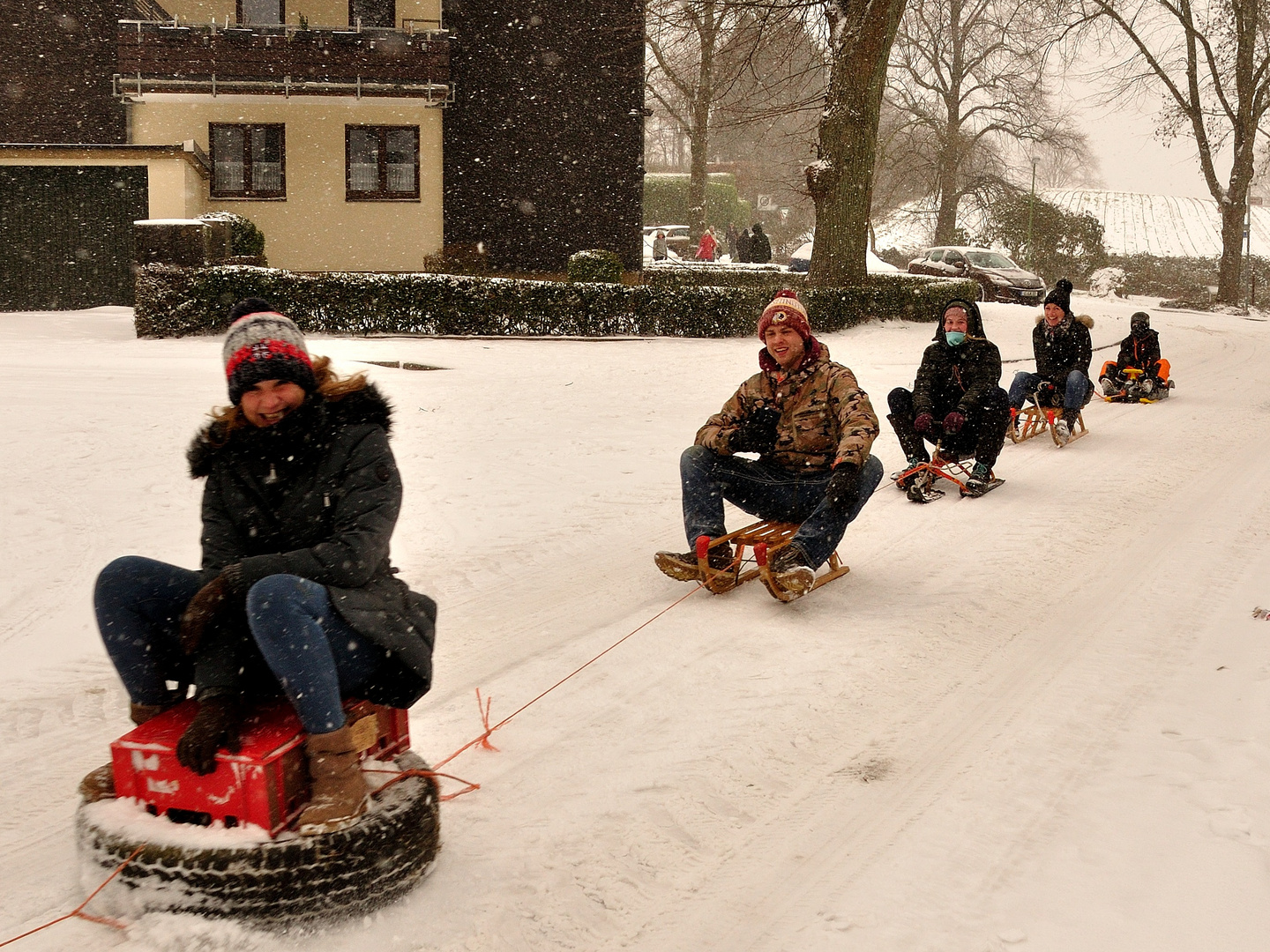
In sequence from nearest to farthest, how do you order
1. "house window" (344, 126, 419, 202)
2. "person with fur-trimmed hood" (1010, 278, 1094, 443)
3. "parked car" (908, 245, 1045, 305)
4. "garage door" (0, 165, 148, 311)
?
"person with fur-trimmed hood" (1010, 278, 1094, 443) < "garage door" (0, 165, 148, 311) < "house window" (344, 126, 419, 202) < "parked car" (908, 245, 1045, 305)

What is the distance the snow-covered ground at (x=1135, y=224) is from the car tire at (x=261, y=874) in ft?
145

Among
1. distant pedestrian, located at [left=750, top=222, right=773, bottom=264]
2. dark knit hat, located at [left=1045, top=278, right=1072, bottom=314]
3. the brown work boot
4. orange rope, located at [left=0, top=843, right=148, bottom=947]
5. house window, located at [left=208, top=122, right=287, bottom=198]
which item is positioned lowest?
orange rope, located at [left=0, top=843, right=148, bottom=947]

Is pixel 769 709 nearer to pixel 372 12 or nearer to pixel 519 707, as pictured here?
pixel 519 707

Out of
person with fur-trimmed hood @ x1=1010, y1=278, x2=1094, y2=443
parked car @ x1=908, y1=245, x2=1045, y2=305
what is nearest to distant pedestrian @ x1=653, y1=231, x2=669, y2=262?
parked car @ x1=908, y1=245, x2=1045, y2=305

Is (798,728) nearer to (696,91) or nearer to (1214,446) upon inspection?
(1214,446)

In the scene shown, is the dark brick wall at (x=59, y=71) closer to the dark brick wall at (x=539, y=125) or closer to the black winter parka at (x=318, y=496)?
the dark brick wall at (x=539, y=125)

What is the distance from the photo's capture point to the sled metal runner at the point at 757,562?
5664mm

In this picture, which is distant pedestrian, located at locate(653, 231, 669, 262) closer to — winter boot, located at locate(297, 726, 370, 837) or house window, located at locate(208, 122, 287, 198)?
house window, located at locate(208, 122, 287, 198)

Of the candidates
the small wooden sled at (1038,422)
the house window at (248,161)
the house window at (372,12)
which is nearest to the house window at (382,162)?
the house window at (248,161)

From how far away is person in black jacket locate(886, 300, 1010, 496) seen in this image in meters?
8.57

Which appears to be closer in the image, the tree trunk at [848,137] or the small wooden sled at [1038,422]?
the small wooden sled at [1038,422]

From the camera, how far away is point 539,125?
24.4m

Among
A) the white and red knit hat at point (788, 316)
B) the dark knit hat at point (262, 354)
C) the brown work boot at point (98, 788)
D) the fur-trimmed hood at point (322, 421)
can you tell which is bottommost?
the brown work boot at point (98, 788)

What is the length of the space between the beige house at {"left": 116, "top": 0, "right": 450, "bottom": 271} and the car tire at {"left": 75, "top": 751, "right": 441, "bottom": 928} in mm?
21314
